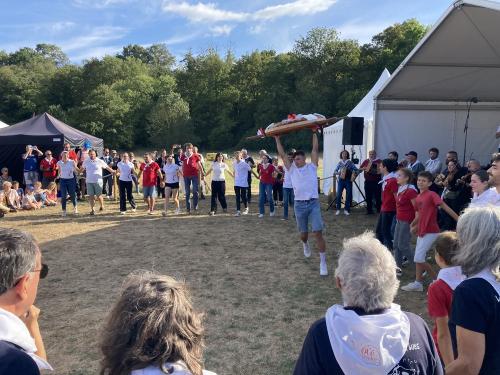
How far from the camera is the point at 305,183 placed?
19.9ft

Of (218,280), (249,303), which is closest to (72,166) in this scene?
(218,280)

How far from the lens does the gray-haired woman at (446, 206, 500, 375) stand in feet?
5.30

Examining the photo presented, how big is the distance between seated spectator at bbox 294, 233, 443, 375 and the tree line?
4109 centimetres

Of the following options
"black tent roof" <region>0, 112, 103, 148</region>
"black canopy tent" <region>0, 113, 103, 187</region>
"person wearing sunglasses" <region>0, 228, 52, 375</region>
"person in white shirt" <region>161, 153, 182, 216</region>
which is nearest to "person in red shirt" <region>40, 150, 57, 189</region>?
"black canopy tent" <region>0, 113, 103, 187</region>

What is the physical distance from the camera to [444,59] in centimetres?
858

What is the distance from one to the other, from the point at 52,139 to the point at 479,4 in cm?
1332

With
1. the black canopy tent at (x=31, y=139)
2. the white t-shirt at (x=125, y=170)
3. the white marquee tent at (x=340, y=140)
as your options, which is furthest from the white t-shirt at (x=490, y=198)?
the black canopy tent at (x=31, y=139)

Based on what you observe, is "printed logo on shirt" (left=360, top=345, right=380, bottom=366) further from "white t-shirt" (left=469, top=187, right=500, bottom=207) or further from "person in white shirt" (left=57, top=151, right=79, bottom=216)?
"person in white shirt" (left=57, top=151, right=79, bottom=216)

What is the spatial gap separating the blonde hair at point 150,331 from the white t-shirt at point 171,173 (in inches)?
375

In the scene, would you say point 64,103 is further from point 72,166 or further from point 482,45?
point 482,45

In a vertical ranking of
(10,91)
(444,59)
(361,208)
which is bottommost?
(361,208)

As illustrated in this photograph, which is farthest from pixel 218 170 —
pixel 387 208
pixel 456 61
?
pixel 456 61

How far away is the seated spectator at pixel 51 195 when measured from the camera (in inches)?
517

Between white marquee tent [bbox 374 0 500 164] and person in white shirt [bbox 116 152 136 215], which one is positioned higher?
white marquee tent [bbox 374 0 500 164]
